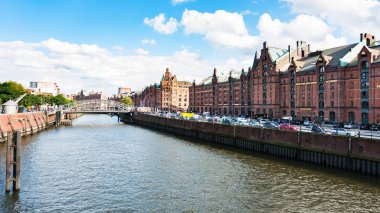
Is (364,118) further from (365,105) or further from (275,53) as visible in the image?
(275,53)

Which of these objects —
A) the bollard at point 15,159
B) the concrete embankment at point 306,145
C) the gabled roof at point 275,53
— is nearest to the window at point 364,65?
the gabled roof at point 275,53

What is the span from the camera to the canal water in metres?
24.3

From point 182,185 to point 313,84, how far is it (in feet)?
218

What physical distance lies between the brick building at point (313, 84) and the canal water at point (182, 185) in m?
41.6

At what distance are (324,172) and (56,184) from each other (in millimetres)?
27500

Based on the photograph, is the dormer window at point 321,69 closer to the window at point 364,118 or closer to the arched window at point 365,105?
the arched window at point 365,105

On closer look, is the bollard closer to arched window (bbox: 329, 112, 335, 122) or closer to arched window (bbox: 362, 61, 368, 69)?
arched window (bbox: 362, 61, 368, 69)

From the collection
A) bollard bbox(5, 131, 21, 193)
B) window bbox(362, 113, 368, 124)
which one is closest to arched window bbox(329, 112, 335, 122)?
window bbox(362, 113, 368, 124)

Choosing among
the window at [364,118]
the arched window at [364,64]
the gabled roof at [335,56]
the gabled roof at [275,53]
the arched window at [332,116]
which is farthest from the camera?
the gabled roof at [275,53]

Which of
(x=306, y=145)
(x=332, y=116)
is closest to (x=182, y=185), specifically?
(x=306, y=145)

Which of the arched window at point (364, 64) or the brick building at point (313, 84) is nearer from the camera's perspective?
the arched window at point (364, 64)

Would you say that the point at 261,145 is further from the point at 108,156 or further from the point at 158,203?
the point at 158,203

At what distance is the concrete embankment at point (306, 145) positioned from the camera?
34.1 metres

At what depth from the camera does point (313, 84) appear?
86062 millimetres
